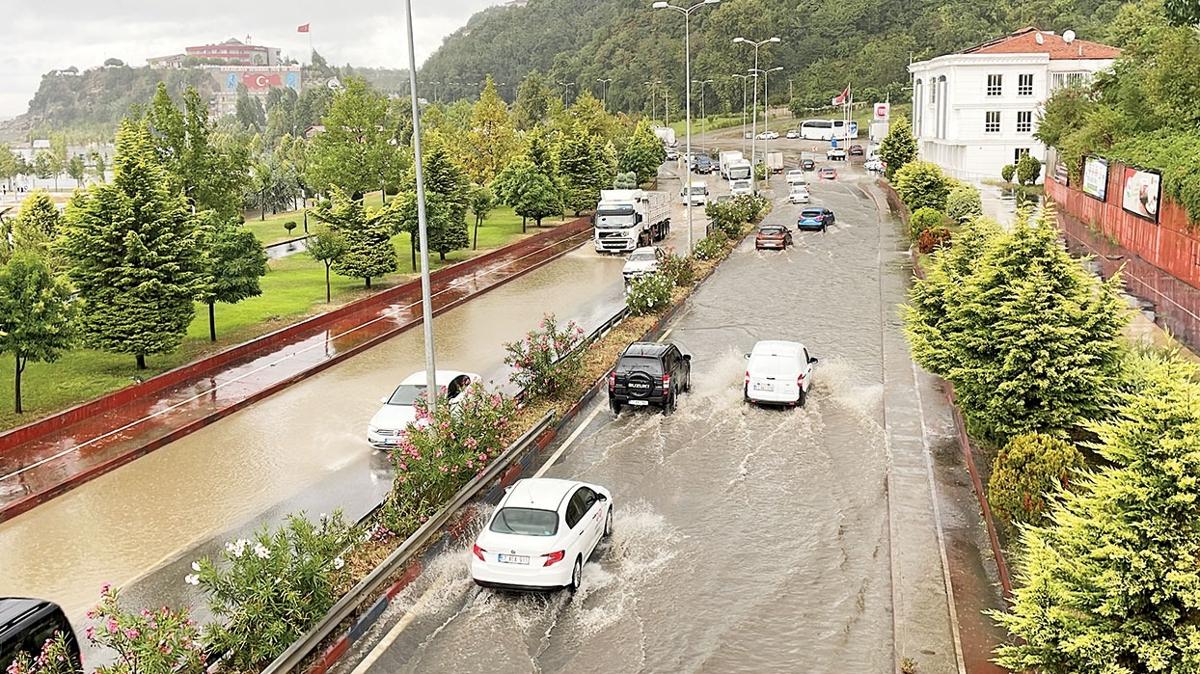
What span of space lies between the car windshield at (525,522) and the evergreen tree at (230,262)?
16.8 meters

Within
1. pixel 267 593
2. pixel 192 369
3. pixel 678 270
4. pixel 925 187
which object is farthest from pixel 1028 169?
pixel 267 593

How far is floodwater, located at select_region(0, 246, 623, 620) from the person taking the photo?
15.0 metres

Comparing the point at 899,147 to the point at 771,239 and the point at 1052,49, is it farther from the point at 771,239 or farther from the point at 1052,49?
the point at 771,239

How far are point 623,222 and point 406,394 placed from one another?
28.4 m

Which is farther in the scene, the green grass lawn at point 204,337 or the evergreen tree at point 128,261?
the evergreen tree at point 128,261

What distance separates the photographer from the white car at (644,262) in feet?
124

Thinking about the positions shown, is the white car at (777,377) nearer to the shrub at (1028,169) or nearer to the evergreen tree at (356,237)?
the evergreen tree at (356,237)

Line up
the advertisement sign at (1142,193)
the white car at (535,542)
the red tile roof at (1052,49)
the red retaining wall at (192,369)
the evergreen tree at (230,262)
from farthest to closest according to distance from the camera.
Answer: the red tile roof at (1052,49) → the advertisement sign at (1142,193) → the evergreen tree at (230,262) → the red retaining wall at (192,369) → the white car at (535,542)

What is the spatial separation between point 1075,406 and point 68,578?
51.4 feet

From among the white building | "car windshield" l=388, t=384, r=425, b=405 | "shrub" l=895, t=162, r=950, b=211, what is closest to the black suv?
"car windshield" l=388, t=384, r=425, b=405

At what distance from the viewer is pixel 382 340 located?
30.1 metres

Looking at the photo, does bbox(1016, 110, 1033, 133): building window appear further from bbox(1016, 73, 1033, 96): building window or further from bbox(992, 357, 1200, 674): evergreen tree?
bbox(992, 357, 1200, 674): evergreen tree

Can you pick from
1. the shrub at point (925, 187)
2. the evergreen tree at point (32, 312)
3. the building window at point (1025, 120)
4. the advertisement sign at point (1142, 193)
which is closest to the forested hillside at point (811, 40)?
the building window at point (1025, 120)

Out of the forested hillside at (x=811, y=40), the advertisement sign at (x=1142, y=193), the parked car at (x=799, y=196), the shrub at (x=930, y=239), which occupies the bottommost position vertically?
the shrub at (x=930, y=239)
